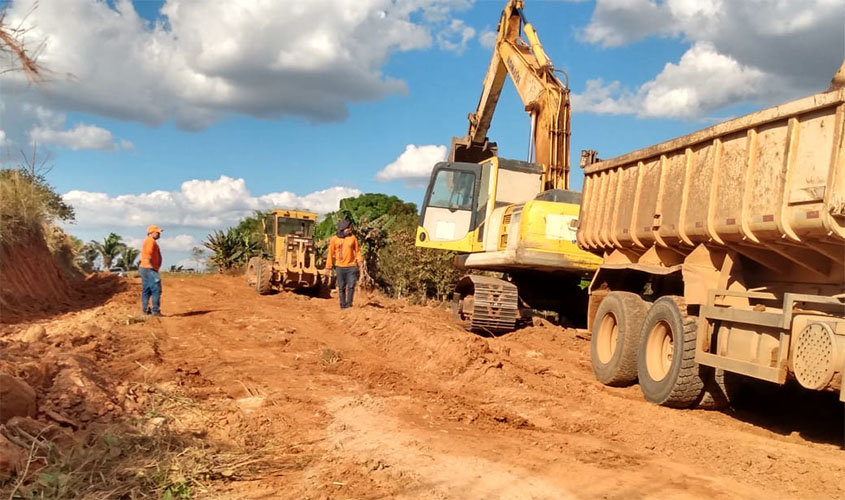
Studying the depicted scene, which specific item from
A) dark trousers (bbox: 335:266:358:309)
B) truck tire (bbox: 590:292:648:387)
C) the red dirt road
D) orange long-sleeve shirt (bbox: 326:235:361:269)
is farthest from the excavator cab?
truck tire (bbox: 590:292:648:387)

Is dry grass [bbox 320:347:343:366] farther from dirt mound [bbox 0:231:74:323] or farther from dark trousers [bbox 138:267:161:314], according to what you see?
dirt mound [bbox 0:231:74:323]

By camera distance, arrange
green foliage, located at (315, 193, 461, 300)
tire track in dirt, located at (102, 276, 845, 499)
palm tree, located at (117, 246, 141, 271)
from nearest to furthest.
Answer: tire track in dirt, located at (102, 276, 845, 499) → green foliage, located at (315, 193, 461, 300) → palm tree, located at (117, 246, 141, 271)

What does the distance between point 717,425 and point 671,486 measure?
2.23m

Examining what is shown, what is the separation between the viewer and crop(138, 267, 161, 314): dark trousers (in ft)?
42.5

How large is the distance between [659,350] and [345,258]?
7.69 meters

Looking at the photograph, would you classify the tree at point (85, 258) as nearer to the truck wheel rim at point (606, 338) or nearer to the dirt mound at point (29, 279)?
the dirt mound at point (29, 279)

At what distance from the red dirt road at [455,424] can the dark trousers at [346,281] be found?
10.4 ft

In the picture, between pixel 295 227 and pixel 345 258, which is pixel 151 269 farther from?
pixel 295 227

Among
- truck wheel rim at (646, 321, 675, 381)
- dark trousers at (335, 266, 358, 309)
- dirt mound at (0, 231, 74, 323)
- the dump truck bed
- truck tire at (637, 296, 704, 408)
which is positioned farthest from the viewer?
dark trousers at (335, 266, 358, 309)

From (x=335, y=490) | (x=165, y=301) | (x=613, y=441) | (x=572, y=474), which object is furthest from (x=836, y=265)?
(x=165, y=301)

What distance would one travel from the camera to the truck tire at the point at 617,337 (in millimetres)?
8367

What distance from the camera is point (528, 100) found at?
43.3ft

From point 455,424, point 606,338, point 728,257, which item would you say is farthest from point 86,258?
point 728,257

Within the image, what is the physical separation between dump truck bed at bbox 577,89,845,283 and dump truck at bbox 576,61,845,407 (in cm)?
1
